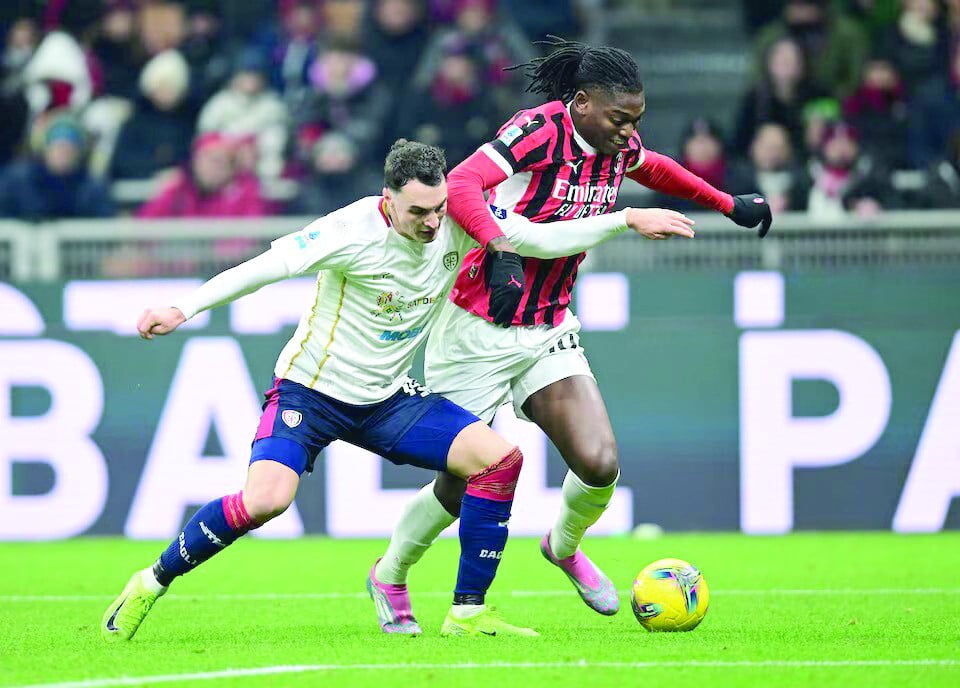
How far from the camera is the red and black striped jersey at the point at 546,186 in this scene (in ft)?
21.3

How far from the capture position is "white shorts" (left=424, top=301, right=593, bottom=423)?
6852mm

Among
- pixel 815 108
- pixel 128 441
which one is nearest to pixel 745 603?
pixel 128 441

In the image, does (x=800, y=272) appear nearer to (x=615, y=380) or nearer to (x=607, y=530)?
(x=615, y=380)

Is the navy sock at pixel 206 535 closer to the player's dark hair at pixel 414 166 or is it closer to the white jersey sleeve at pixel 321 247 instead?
the white jersey sleeve at pixel 321 247

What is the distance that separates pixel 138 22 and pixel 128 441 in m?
4.74

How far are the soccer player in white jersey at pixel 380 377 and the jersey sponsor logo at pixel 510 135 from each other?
1.18 ft

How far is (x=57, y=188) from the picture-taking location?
12102 millimetres

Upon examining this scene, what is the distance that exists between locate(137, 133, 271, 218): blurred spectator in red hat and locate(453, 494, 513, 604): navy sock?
6.16m

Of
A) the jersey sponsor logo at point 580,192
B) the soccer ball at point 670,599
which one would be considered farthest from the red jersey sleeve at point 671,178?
the soccer ball at point 670,599

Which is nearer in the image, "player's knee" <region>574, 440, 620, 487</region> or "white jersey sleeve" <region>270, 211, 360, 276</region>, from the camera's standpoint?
"white jersey sleeve" <region>270, 211, 360, 276</region>

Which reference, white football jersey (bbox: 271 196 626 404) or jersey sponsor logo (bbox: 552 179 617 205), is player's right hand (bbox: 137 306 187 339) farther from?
jersey sponsor logo (bbox: 552 179 617 205)

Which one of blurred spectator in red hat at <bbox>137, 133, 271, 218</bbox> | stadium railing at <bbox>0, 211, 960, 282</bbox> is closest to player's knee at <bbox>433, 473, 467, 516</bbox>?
stadium railing at <bbox>0, 211, 960, 282</bbox>

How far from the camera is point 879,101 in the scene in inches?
494

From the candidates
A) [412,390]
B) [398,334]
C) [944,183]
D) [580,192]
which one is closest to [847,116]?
[944,183]
